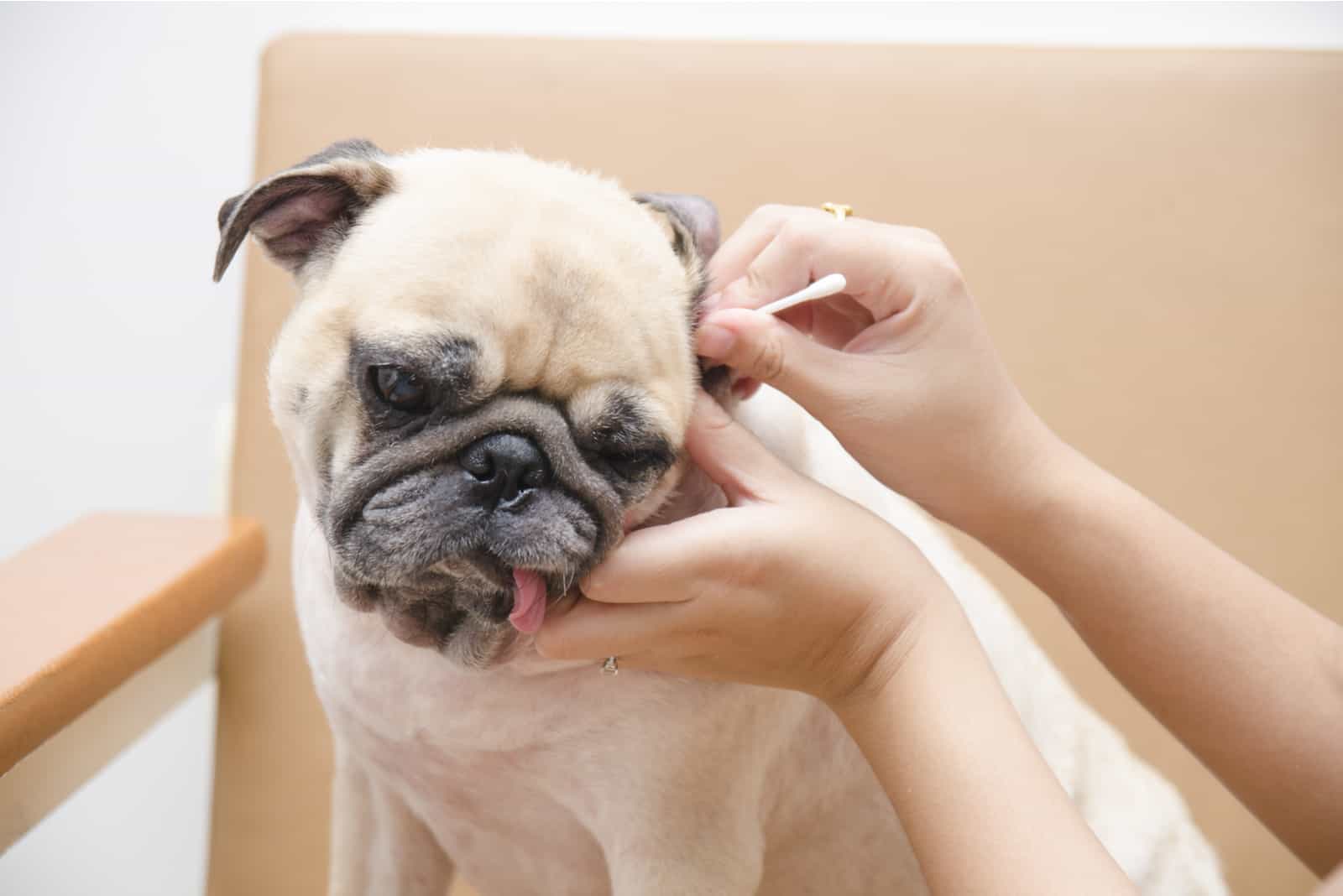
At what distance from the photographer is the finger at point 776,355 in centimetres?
96

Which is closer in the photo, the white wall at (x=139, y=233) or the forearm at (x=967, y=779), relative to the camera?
the forearm at (x=967, y=779)

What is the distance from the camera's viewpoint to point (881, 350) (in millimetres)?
1036

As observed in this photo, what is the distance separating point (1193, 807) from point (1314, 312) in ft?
2.47

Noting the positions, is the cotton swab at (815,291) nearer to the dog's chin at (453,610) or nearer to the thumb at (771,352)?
the thumb at (771,352)

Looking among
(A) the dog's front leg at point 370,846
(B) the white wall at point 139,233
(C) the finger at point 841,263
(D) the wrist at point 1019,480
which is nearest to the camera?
(C) the finger at point 841,263

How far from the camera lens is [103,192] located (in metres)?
2.24

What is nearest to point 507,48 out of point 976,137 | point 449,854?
point 976,137

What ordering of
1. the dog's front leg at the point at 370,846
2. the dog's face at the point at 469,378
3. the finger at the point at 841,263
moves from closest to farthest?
the dog's face at the point at 469,378, the finger at the point at 841,263, the dog's front leg at the point at 370,846

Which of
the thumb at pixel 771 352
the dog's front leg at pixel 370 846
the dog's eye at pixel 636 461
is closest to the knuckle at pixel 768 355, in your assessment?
the thumb at pixel 771 352

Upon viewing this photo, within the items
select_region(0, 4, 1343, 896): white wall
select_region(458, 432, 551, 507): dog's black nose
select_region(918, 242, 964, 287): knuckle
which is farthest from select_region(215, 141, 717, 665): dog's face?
select_region(0, 4, 1343, 896): white wall

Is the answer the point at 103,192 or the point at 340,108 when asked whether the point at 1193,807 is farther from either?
the point at 103,192

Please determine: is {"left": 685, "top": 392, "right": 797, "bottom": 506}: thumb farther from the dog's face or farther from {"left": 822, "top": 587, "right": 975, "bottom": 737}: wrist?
{"left": 822, "top": 587, "right": 975, "bottom": 737}: wrist

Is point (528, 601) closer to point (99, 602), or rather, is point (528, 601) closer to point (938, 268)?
point (938, 268)

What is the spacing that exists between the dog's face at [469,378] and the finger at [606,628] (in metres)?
0.02
